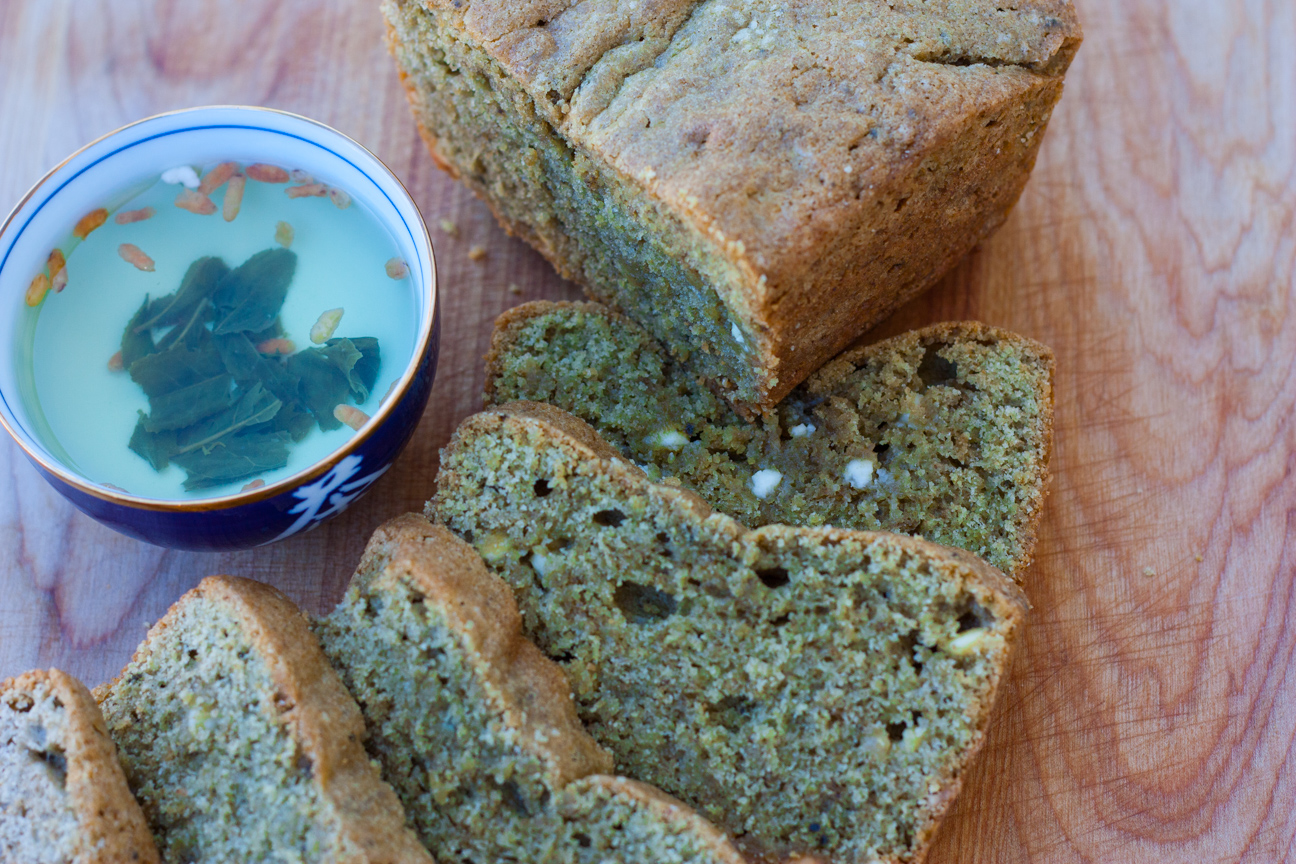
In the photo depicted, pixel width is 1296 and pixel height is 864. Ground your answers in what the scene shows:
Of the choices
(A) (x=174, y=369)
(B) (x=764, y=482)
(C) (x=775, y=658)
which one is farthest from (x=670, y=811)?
(A) (x=174, y=369)

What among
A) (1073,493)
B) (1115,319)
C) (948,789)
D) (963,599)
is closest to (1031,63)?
(1115,319)

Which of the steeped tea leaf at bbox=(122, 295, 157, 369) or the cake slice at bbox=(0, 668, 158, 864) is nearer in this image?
the cake slice at bbox=(0, 668, 158, 864)

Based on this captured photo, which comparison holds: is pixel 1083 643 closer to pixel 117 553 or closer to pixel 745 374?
pixel 745 374

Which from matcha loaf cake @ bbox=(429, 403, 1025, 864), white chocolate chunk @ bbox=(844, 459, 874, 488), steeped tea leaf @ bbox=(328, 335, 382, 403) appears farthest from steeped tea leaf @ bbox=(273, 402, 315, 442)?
white chocolate chunk @ bbox=(844, 459, 874, 488)

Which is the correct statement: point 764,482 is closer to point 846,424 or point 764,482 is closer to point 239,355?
point 846,424

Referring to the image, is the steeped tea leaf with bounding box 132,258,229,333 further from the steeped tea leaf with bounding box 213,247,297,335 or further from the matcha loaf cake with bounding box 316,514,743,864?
the matcha loaf cake with bounding box 316,514,743,864

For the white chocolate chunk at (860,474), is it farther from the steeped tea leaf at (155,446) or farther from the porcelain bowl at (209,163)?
the steeped tea leaf at (155,446)
